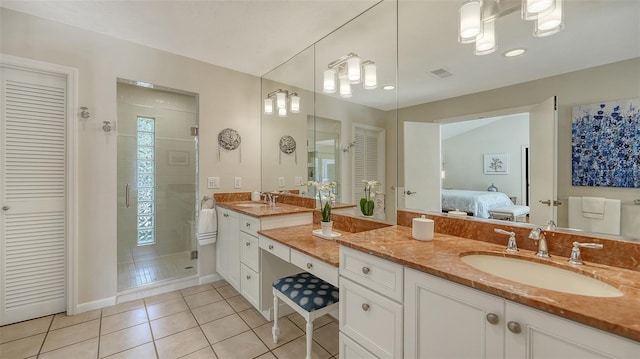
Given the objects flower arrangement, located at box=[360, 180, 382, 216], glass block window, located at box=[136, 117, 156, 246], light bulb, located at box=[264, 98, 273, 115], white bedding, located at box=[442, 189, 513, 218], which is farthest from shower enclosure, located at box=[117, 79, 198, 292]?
white bedding, located at box=[442, 189, 513, 218]

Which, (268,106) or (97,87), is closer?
(97,87)

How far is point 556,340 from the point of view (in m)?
0.71

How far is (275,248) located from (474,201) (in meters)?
1.34

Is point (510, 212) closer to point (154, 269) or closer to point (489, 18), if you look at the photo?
point (489, 18)

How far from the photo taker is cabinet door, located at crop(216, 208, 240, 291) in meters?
2.44

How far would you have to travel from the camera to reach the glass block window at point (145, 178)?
2795mm

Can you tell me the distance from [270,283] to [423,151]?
158 cm

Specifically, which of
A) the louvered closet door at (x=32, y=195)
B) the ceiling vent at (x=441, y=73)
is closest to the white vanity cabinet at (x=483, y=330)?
the ceiling vent at (x=441, y=73)

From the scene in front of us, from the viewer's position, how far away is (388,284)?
3.66 ft

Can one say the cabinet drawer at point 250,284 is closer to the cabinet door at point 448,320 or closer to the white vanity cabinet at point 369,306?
the white vanity cabinet at point 369,306

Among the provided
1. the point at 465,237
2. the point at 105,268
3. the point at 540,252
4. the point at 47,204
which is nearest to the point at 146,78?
the point at 47,204

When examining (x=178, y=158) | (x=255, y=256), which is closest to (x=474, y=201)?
(x=255, y=256)

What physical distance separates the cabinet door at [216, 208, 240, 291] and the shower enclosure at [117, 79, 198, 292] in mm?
361

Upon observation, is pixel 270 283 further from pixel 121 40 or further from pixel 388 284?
pixel 121 40
